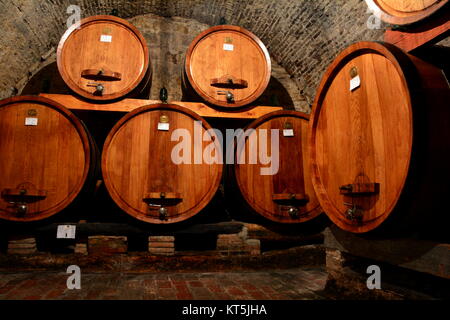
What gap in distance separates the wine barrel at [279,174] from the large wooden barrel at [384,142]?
947 millimetres

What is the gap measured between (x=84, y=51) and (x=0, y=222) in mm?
1950

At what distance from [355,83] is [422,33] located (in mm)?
440

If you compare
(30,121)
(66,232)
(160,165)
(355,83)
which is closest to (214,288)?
(160,165)

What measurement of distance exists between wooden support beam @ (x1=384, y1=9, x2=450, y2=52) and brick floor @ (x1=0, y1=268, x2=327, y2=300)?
1851 millimetres

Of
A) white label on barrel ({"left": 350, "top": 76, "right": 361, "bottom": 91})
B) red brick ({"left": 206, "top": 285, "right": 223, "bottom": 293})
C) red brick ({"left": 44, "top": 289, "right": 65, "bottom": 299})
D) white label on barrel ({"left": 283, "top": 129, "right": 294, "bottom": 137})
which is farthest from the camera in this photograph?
white label on barrel ({"left": 283, "top": 129, "right": 294, "bottom": 137})

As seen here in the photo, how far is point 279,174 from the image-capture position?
3.21 meters

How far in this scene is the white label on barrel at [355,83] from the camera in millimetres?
1943

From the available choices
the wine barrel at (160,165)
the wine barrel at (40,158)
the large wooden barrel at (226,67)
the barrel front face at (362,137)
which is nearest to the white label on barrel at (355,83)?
the barrel front face at (362,137)

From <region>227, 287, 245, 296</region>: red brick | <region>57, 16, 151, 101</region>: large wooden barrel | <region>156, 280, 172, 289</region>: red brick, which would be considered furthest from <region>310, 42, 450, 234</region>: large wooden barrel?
<region>57, 16, 151, 101</region>: large wooden barrel

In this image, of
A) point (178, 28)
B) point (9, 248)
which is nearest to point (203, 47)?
point (178, 28)

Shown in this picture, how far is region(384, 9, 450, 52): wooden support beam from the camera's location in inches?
59.5

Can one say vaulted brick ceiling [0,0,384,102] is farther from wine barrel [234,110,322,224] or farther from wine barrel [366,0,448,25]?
wine barrel [366,0,448,25]

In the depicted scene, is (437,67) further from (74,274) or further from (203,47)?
(74,274)

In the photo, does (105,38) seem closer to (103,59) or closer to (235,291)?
(103,59)
